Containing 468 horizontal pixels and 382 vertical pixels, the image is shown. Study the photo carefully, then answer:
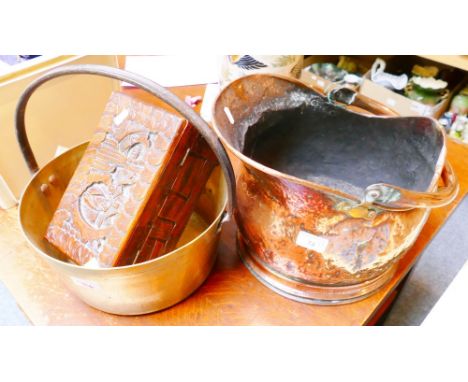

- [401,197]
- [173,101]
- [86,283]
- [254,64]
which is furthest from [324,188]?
[254,64]

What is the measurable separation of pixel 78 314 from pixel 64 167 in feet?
0.76

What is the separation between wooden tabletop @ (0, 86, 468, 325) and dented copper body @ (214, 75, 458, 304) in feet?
0.06

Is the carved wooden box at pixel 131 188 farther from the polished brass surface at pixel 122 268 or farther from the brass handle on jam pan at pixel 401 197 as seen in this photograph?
the brass handle on jam pan at pixel 401 197

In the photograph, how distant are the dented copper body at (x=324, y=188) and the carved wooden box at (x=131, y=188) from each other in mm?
66

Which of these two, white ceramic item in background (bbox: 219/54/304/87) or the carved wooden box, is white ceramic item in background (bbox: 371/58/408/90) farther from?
the carved wooden box

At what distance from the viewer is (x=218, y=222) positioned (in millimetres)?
513

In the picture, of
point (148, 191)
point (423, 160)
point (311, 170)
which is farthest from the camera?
point (311, 170)

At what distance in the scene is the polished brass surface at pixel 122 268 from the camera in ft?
1.52

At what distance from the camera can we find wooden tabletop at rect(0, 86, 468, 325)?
56cm

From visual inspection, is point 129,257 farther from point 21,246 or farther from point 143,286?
point 21,246

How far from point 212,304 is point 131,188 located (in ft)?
0.70

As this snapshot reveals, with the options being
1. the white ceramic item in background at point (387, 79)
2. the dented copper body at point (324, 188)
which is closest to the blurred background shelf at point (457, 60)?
the white ceramic item in background at point (387, 79)

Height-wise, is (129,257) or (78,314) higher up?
(129,257)
